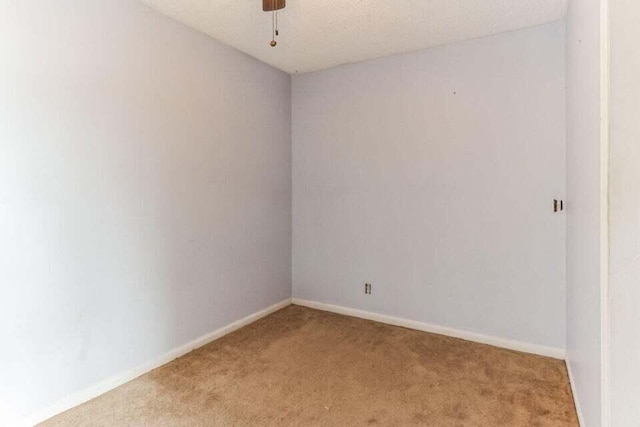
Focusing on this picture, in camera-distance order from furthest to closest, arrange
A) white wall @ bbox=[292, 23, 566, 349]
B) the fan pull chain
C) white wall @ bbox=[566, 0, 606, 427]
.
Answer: white wall @ bbox=[292, 23, 566, 349] < the fan pull chain < white wall @ bbox=[566, 0, 606, 427]

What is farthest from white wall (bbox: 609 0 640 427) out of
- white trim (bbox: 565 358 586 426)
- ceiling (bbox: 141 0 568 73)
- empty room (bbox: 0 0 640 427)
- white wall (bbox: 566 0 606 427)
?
ceiling (bbox: 141 0 568 73)

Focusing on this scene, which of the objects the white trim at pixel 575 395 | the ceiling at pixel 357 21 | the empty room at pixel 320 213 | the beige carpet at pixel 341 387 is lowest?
the beige carpet at pixel 341 387

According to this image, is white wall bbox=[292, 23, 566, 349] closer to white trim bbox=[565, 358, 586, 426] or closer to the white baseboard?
white trim bbox=[565, 358, 586, 426]

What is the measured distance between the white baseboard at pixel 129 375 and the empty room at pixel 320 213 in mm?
15

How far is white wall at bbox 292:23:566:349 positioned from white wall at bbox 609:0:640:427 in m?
1.60

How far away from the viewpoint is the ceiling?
2342 millimetres

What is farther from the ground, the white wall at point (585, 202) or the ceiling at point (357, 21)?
the ceiling at point (357, 21)

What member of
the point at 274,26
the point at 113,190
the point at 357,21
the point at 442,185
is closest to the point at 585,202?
the point at 442,185

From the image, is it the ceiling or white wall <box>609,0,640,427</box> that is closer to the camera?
white wall <box>609,0,640,427</box>

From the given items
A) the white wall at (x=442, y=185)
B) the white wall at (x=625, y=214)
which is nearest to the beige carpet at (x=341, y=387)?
the white wall at (x=442, y=185)

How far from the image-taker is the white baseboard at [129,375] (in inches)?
74.9

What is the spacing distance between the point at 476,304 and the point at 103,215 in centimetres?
279

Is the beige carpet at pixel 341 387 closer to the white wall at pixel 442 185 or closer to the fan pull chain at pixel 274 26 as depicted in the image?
the white wall at pixel 442 185

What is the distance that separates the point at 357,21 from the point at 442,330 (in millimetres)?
2561
